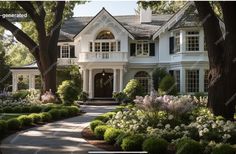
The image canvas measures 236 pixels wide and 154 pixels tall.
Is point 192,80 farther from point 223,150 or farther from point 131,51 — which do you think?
point 223,150

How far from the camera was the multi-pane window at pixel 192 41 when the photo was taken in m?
34.8

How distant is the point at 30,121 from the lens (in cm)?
1733

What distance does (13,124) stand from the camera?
15.6 m

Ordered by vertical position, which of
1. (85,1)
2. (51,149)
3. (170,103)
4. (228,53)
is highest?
(85,1)

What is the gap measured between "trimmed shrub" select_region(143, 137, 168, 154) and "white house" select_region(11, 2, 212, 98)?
79.4 ft

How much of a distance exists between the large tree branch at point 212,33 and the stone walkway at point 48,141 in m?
6.38

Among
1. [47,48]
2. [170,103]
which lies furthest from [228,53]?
[47,48]

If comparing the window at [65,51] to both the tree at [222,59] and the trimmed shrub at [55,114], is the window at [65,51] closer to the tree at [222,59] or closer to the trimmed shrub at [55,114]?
the trimmed shrub at [55,114]

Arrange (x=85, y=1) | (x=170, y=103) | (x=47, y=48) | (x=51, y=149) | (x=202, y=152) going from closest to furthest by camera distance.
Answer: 1. (x=202, y=152)
2. (x=51, y=149)
3. (x=170, y=103)
4. (x=47, y=48)
5. (x=85, y=1)

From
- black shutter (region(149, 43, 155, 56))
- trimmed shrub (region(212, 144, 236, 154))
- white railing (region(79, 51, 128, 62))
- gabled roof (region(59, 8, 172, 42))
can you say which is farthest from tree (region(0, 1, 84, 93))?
trimmed shrub (region(212, 144, 236, 154))

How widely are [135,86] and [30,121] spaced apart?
1333 centimetres

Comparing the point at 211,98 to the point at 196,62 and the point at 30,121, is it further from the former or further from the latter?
the point at 196,62

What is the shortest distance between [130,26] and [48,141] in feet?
91.7

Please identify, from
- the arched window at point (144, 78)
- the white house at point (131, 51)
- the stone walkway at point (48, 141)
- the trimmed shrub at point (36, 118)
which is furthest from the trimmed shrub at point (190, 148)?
the arched window at point (144, 78)
